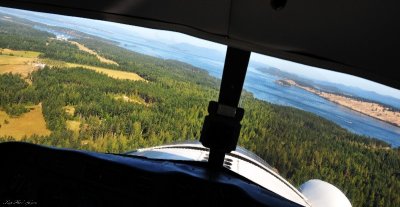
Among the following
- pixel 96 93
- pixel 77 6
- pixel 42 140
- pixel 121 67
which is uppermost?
pixel 77 6

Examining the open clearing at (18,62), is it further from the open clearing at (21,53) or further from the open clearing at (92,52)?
the open clearing at (92,52)

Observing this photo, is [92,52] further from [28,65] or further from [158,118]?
[158,118]

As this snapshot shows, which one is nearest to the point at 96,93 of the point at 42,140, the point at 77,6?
the point at 42,140

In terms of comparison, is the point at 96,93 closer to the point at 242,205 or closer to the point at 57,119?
the point at 57,119

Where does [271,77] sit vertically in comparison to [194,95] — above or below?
above

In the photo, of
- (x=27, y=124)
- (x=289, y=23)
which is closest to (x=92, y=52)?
(x=27, y=124)

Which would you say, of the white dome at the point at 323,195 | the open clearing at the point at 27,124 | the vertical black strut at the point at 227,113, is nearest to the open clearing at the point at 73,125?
the open clearing at the point at 27,124

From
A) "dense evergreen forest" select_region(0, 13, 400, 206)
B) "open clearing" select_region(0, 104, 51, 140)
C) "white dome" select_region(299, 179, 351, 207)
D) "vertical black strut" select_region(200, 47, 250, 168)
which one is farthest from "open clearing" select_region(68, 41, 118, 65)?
"vertical black strut" select_region(200, 47, 250, 168)
